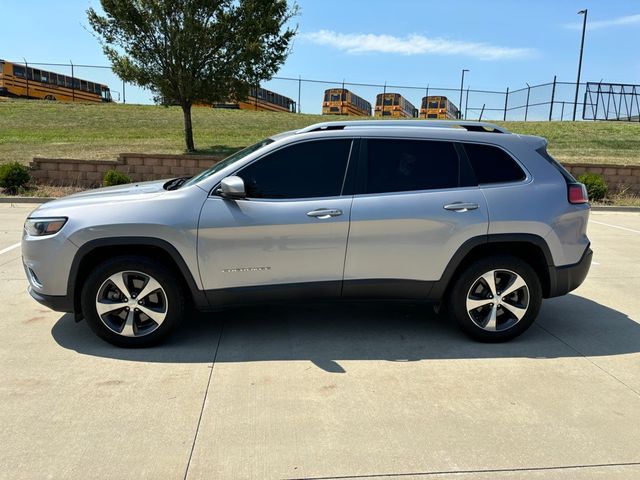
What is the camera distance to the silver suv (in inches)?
156

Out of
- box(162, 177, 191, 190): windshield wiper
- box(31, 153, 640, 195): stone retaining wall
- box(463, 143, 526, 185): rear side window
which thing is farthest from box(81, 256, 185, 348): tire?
box(31, 153, 640, 195): stone retaining wall

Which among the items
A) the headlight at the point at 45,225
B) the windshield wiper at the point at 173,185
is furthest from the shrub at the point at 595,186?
the headlight at the point at 45,225

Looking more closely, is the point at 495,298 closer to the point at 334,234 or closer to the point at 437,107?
the point at 334,234

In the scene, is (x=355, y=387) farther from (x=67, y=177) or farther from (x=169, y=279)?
(x=67, y=177)

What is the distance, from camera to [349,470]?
2709 millimetres

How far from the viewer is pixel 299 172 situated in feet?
13.7

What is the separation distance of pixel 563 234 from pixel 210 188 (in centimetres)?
294

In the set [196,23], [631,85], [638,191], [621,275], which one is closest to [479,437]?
[621,275]

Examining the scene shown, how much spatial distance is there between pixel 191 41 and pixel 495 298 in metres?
12.3

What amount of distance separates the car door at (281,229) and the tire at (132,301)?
31 centimetres

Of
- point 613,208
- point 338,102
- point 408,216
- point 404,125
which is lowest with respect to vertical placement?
point 613,208

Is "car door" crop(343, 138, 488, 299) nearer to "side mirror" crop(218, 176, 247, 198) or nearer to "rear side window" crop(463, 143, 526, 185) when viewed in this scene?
"rear side window" crop(463, 143, 526, 185)

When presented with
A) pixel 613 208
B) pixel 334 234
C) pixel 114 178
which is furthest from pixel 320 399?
pixel 613 208

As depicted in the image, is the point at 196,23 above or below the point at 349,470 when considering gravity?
above
